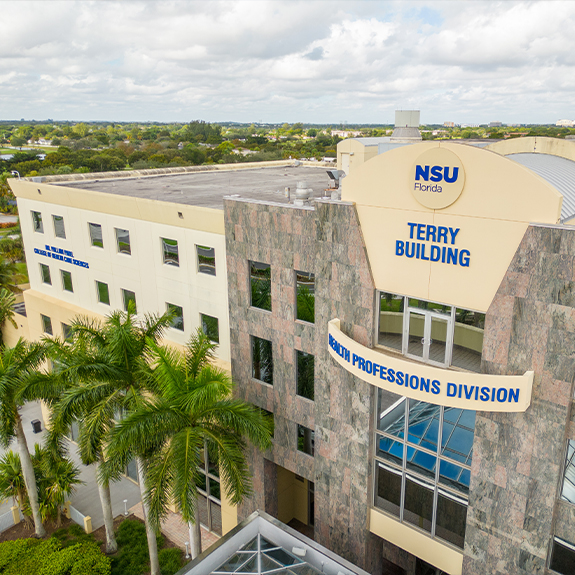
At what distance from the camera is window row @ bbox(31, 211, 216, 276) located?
22.7 meters

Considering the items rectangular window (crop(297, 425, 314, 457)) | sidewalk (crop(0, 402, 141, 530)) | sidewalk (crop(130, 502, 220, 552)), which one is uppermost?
rectangular window (crop(297, 425, 314, 457))

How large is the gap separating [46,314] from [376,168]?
Answer: 2667cm

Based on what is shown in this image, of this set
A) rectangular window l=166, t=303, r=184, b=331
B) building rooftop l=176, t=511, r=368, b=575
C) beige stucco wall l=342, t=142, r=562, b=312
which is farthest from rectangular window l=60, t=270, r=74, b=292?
beige stucco wall l=342, t=142, r=562, b=312

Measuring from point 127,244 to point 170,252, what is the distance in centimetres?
365

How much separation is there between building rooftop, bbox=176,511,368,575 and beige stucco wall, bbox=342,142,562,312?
8.67 meters

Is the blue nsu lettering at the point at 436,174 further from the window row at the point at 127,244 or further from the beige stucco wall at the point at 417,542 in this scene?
the beige stucco wall at the point at 417,542

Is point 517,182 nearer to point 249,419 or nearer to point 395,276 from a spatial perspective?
point 395,276

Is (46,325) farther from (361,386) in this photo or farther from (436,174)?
(436,174)

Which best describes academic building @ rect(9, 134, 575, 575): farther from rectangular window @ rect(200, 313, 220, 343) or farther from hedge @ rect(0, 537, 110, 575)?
hedge @ rect(0, 537, 110, 575)

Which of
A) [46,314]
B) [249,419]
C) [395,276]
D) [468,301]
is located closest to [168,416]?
[249,419]

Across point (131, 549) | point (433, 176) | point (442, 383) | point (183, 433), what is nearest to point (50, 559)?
point (131, 549)

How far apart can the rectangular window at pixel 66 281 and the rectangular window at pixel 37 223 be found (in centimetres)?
314

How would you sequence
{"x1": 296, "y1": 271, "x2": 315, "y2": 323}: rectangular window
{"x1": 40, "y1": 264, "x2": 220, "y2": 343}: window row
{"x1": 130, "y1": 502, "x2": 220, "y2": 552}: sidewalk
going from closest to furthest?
{"x1": 296, "y1": 271, "x2": 315, "y2": 323}: rectangular window, {"x1": 40, "y1": 264, "x2": 220, "y2": 343}: window row, {"x1": 130, "y1": 502, "x2": 220, "y2": 552}: sidewalk

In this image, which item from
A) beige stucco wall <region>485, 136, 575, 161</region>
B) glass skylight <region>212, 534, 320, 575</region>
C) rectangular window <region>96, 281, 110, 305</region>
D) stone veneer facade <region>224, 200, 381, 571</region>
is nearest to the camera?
glass skylight <region>212, 534, 320, 575</region>
